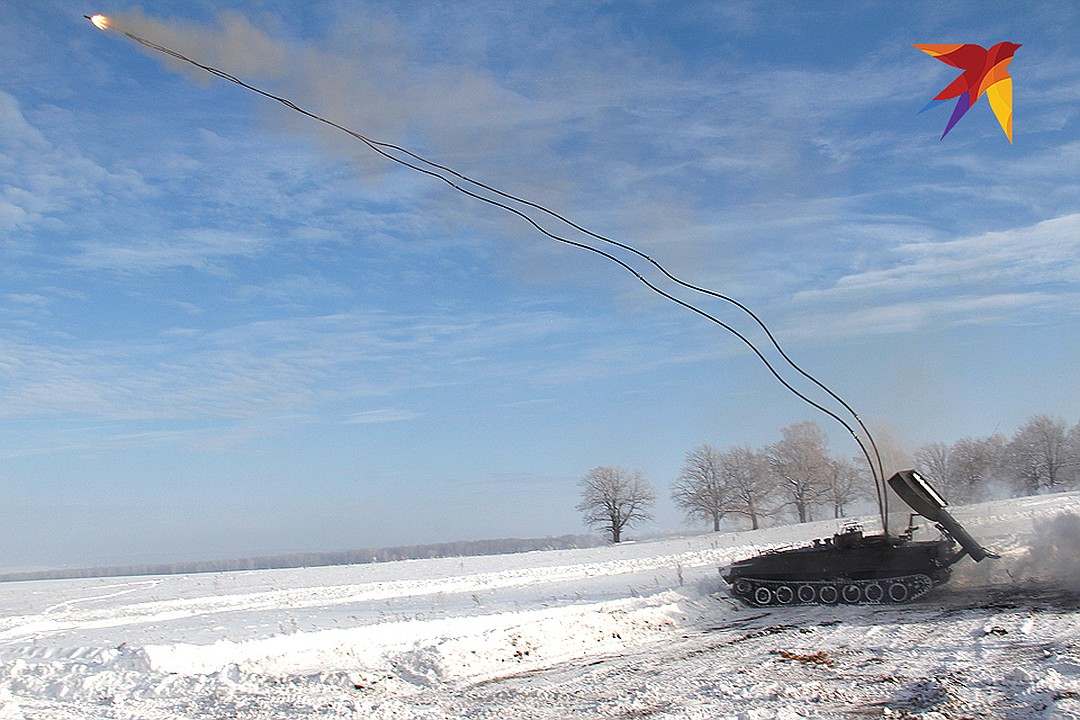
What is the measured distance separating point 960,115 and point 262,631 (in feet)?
40.0

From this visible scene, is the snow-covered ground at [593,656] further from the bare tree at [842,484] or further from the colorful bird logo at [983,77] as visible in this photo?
the bare tree at [842,484]

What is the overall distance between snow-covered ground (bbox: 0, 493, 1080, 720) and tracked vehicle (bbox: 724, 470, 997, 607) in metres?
0.55

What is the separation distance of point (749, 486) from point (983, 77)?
4953 cm

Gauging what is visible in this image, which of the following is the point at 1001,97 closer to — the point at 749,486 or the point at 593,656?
the point at 593,656

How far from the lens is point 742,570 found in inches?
611

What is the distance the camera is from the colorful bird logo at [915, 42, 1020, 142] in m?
10.7

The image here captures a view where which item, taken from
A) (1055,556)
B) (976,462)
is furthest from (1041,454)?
(1055,556)

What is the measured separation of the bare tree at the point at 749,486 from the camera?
5753cm

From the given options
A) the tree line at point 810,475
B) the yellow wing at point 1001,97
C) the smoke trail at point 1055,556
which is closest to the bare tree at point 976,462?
the tree line at point 810,475

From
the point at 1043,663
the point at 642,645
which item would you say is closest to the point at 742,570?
the point at 642,645

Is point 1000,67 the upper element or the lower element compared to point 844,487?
upper

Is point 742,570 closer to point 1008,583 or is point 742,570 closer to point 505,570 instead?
point 1008,583

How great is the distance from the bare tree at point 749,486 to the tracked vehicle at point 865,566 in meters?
42.3

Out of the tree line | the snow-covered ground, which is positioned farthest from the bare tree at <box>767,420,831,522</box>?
the snow-covered ground
